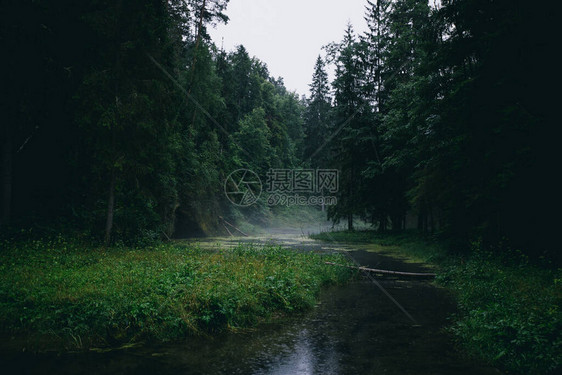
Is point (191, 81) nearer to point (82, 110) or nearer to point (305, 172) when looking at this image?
point (82, 110)

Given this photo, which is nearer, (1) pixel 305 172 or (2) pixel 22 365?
(2) pixel 22 365

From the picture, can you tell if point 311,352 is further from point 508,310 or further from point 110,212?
point 110,212

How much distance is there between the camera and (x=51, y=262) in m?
10.8

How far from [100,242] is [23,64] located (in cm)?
764

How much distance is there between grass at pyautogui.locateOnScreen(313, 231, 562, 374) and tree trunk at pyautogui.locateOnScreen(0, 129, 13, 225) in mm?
15828

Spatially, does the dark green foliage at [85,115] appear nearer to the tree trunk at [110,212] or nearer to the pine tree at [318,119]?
the tree trunk at [110,212]

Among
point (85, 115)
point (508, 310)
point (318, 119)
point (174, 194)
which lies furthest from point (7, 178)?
point (318, 119)

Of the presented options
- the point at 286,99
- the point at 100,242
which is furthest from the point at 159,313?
the point at 286,99

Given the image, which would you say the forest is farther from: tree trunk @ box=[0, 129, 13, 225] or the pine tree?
the pine tree

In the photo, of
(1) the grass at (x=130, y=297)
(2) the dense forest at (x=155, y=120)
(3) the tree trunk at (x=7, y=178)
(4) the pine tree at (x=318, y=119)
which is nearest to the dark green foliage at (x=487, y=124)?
(2) the dense forest at (x=155, y=120)

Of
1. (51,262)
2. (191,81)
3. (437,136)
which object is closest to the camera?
(51,262)

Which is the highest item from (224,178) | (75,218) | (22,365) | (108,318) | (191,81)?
(191,81)

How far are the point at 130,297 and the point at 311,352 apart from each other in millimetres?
4009

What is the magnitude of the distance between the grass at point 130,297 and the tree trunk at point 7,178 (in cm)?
307
